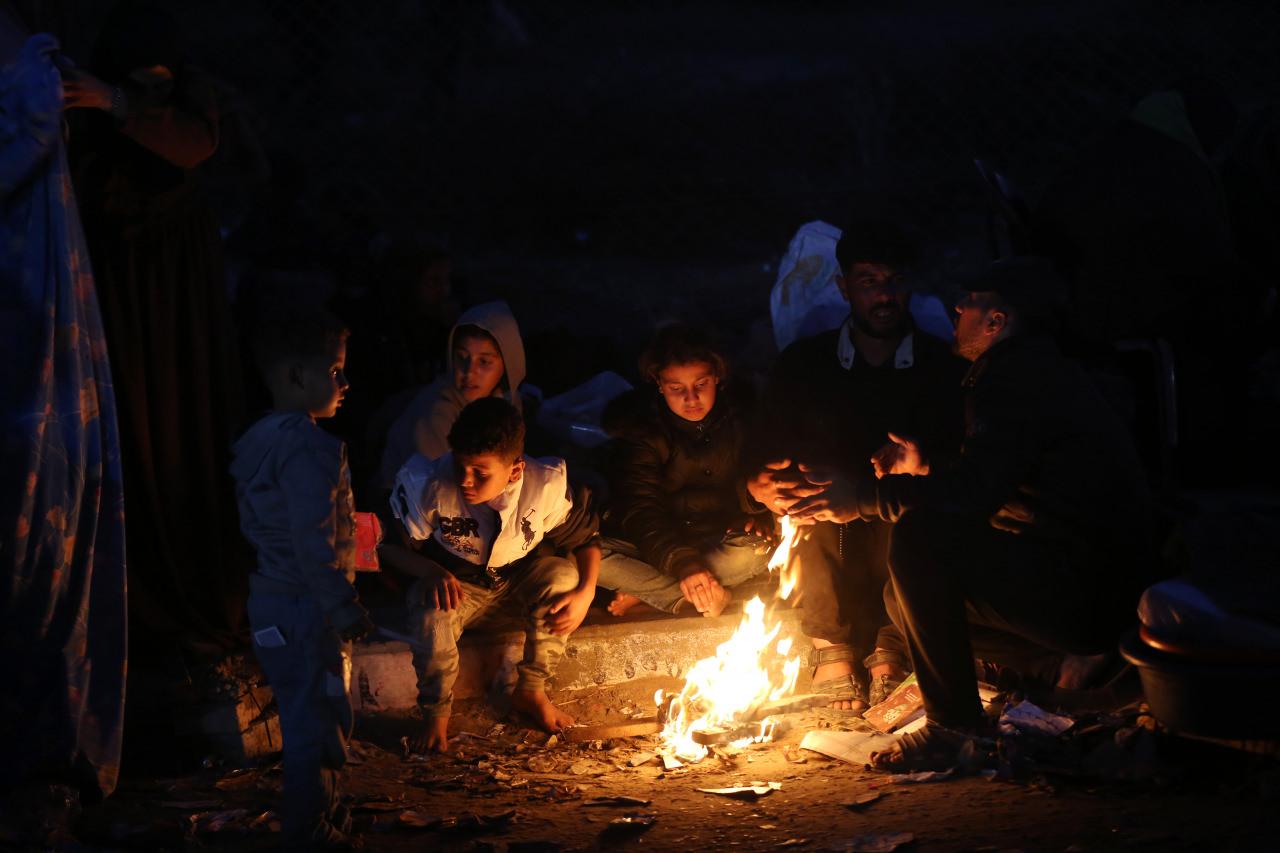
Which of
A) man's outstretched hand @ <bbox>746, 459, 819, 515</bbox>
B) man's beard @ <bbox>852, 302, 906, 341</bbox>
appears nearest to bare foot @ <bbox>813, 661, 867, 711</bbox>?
man's outstretched hand @ <bbox>746, 459, 819, 515</bbox>

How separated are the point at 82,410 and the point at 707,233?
29.5 feet

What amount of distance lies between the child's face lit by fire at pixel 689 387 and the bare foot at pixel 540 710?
1.52 m

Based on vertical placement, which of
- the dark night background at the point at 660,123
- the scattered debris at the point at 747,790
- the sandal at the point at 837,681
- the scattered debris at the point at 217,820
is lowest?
the scattered debris at the point at 747,790

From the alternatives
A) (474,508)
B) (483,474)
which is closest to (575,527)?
(474,508)

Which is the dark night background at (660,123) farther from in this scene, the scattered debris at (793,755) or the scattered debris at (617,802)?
the scattered debris at (617,802)

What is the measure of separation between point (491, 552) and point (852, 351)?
200cm

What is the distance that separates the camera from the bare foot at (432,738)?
5.46 meters

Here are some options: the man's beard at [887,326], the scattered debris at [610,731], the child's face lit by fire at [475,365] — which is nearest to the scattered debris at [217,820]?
the scattered debris at [610,731]

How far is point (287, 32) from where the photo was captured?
13.5 m

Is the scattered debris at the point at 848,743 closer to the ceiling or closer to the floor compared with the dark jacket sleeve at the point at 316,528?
closer to the floor

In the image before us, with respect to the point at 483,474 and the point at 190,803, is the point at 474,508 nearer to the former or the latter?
the point at 483,474

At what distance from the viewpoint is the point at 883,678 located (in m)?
5.77

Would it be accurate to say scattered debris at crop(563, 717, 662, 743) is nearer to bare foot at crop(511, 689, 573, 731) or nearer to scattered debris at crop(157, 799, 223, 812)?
bare foot at crop(511, 689, 573, 731)

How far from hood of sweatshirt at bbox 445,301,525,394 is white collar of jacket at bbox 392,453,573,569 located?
82 cm
